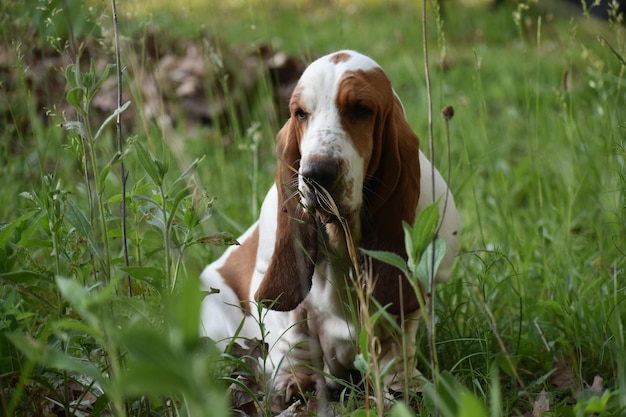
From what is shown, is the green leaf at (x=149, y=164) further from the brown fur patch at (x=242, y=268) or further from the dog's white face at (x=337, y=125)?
the brown fur patch at (x=242, y=268)

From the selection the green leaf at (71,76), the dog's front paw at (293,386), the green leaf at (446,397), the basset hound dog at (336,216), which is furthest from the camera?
the dog's front paw at (293,386)

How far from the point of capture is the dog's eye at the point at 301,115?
2230 mm

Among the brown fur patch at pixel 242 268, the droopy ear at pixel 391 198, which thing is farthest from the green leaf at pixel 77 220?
the brown fur patch at pixel 242 268

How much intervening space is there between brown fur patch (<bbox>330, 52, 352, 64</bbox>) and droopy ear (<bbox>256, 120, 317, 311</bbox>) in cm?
22

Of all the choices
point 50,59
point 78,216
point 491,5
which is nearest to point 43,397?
point 78,216

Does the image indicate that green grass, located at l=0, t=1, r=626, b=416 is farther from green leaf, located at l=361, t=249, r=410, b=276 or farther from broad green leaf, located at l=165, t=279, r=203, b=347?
green leaf, located at l=361, t=249, r=410, b=276

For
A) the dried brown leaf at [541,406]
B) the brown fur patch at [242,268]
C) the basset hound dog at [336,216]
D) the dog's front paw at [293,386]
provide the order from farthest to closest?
the brown fur patch at [242,268]
the dog's front paw at [293,386]
the basset hound dog at [336,216]
the dried brown leaf at [541,406]

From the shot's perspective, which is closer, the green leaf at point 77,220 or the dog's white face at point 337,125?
the green leaf at point 77,220

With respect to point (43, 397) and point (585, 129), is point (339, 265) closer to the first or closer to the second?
point (43, 397)

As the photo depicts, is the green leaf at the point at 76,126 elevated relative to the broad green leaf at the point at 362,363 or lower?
elevated

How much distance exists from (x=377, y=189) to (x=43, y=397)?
40.7 inches

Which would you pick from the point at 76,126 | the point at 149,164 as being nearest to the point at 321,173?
the point at 149,164

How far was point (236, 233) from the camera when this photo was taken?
3262mm

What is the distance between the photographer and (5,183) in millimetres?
3514
